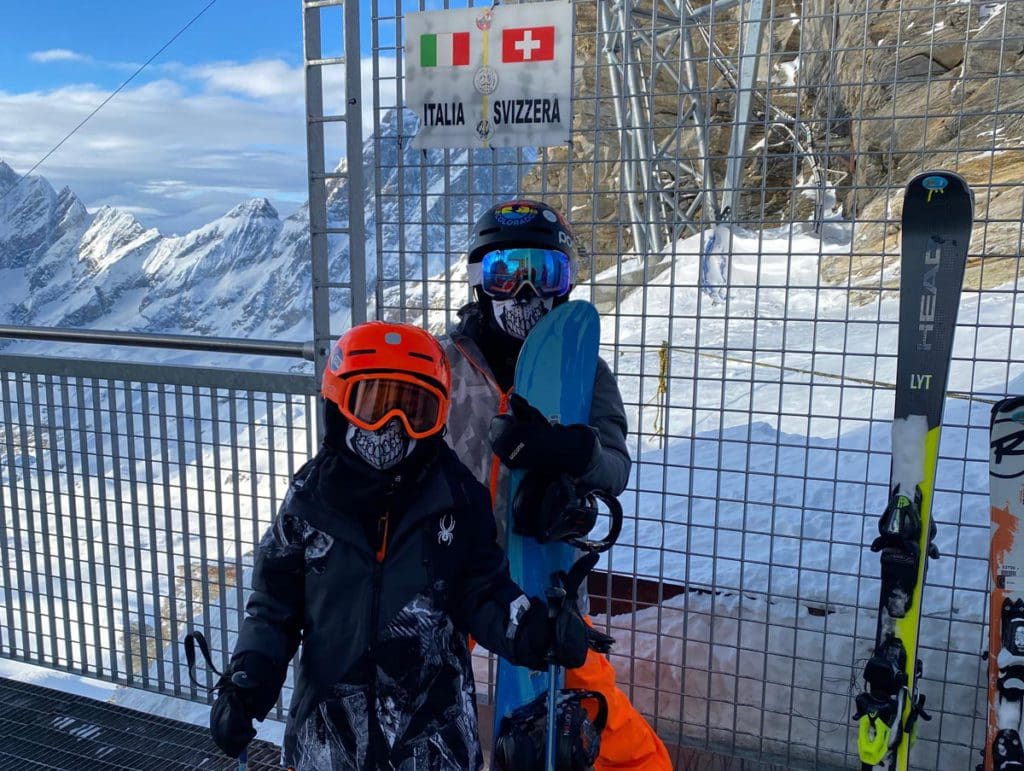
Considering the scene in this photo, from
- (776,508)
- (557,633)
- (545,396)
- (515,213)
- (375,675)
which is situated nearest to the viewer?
(557,633)

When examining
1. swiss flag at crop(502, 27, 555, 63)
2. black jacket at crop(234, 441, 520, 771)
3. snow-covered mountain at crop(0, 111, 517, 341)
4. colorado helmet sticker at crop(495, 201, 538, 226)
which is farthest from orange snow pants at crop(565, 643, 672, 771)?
snow-covered mountain at crop(0, 111, 517, 341)

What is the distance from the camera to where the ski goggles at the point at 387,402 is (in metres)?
1.43

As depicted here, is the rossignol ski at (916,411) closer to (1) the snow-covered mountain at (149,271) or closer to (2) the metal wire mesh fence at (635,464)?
(2) the metal wire mesh fence at (635,464)

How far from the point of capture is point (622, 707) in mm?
1945

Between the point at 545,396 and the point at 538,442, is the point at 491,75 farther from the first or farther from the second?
the point at 538,442

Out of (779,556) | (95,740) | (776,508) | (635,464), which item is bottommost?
(95,740)

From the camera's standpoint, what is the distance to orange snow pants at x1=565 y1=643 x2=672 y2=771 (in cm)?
190

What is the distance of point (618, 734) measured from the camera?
1.90 metres

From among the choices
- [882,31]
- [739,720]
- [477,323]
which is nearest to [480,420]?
[477,323]

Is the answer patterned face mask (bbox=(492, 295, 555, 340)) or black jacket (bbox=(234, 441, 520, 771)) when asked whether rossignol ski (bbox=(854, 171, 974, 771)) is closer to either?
patterned face mask (bbox=(492, 295, 555, 340))

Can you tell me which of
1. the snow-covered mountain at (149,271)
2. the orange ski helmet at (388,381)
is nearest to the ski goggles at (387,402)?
the orange ski helmet at (388,381)

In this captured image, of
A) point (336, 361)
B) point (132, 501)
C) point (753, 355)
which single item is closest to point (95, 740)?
point (132, 501)

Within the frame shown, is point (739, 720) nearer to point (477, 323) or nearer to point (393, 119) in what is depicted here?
point (477, 323)

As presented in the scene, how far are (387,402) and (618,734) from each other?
41.9 inches
